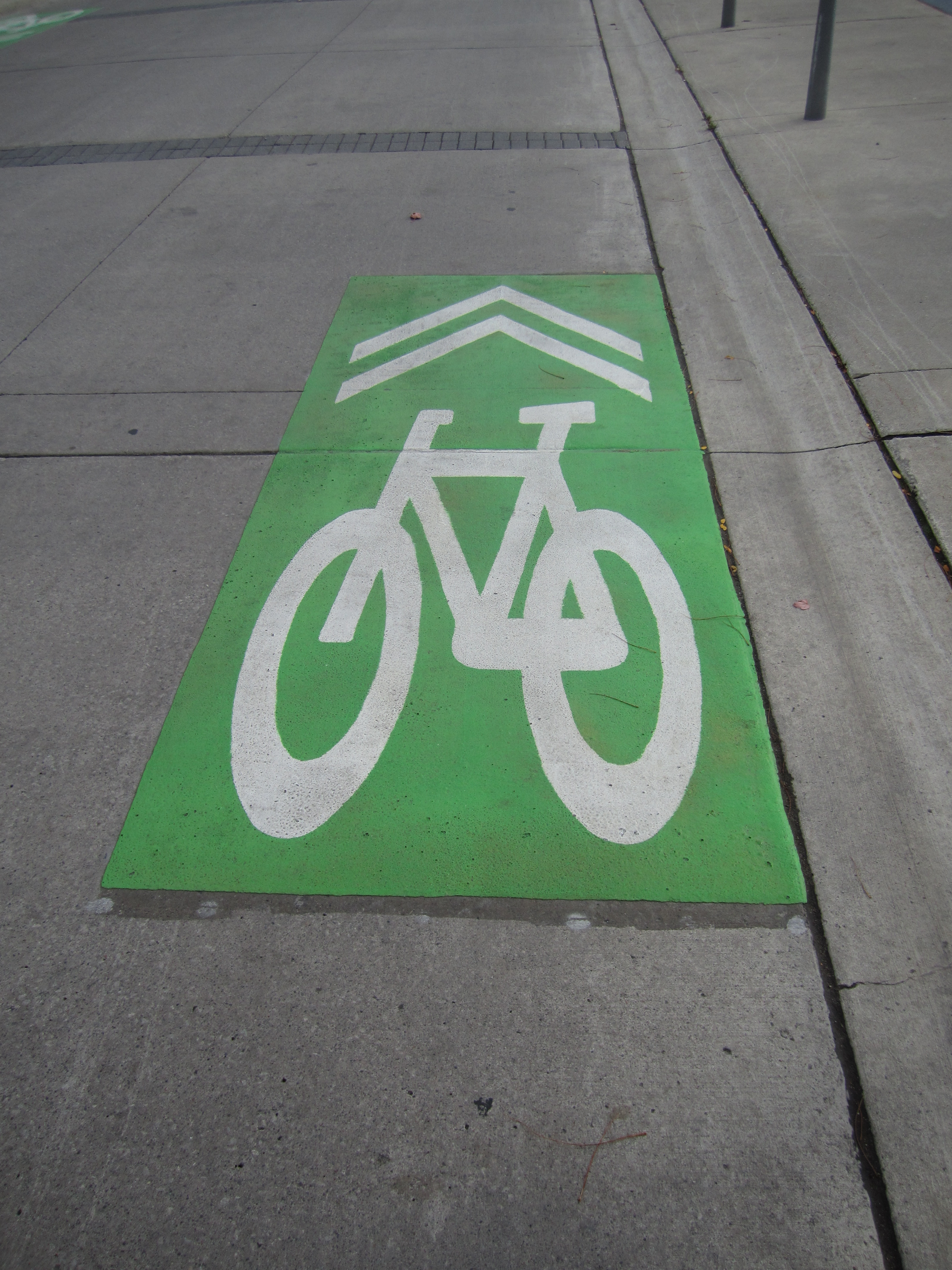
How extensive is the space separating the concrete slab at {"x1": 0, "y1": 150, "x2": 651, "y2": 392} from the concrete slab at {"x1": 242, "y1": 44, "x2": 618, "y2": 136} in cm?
109

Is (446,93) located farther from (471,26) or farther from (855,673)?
(855,673)

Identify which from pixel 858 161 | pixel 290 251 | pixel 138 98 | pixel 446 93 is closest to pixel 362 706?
pixel 290 251

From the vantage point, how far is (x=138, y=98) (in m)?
10.8

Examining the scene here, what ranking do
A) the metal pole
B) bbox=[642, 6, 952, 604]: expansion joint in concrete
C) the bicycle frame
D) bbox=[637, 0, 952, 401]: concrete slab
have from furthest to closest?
the metal pole, bbox=[637, 0, 952, 401]: concrete slab, bbox=[642, 6, 952, 604]: expansion joint in concrete, the bicycle frame

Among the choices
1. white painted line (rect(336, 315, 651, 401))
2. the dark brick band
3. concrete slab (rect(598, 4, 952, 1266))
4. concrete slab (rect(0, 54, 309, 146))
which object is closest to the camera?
concrete slab (rect(598, 4, 952, 1266))

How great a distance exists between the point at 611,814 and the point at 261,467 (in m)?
2.81

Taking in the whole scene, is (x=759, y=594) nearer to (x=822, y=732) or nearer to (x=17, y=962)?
(x=822, y=732)

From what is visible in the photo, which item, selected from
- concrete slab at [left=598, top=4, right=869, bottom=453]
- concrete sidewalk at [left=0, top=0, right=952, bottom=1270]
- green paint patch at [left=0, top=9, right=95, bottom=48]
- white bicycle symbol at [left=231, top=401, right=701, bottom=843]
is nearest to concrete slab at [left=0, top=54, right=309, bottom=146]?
concrete sidewalk at [left=0, top=0, right=952, bottom=1270]

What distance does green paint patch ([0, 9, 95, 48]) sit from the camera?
48.7ft

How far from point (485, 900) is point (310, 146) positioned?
Result: 8.80 meters

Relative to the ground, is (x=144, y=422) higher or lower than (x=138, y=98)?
lower

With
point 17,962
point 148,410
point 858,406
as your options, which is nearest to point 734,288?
point 858,406

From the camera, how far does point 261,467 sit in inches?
184

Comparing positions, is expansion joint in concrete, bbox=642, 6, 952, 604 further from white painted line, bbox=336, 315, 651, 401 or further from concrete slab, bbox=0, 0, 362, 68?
concrete slab, bbox=0, 0, 362, 68
